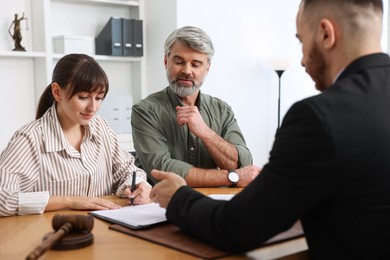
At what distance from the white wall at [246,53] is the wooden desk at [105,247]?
2775mm

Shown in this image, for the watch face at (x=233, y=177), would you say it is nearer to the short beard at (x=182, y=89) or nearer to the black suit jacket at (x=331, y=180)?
the short beard at (x=182, y=89)

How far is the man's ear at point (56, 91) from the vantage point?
186 centimetres

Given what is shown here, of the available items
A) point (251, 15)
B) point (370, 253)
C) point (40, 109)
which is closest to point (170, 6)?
point (251, 15)

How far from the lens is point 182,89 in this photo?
244cm

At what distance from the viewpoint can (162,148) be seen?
7.52ft

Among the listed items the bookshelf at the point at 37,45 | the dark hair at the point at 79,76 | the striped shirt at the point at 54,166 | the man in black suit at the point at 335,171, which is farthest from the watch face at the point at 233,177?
the bookshelf at the point at 37,45

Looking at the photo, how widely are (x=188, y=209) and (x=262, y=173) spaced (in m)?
0.25

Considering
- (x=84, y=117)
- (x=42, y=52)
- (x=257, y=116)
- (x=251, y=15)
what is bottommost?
(x=257, y=116)

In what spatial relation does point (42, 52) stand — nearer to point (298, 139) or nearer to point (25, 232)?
point (25, 232)

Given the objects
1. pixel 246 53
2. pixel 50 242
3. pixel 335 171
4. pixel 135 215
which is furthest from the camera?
pixel 246 53

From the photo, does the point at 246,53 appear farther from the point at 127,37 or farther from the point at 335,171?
the point at 335,171

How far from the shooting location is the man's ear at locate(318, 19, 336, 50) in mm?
1149

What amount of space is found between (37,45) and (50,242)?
2990 millimetres

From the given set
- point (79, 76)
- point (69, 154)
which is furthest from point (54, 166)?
point (79, 76)
